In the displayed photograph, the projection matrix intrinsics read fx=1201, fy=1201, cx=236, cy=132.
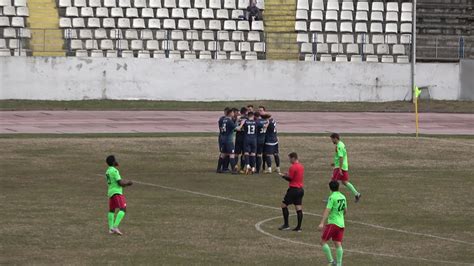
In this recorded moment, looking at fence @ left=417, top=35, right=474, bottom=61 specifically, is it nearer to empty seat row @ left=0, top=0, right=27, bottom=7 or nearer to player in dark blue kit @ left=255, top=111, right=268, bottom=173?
empty seat row @ left=0, top=0, right=27, bottom=7

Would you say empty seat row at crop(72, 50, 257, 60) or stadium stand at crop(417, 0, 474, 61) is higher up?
stadium stand at crop(417, 0, 474, 61)

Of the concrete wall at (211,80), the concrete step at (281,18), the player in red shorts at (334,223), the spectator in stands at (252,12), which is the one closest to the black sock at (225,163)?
the player in red shorts at (334,223)

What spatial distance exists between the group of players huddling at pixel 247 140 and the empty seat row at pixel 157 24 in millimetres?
25551

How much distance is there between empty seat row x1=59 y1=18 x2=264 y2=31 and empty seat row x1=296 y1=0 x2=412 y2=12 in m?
3.39

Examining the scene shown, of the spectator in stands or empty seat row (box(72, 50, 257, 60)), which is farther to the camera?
the spectator in stands

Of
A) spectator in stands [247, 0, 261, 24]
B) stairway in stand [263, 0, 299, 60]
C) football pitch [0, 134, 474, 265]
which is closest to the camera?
football pitch [0, 134, 474, 265]

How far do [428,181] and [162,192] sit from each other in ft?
30.0

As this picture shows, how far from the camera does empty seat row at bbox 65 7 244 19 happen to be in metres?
64.8

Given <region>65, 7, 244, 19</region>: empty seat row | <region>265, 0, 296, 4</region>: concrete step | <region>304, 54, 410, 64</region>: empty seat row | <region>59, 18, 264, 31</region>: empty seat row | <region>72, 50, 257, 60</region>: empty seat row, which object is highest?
<region>265, 0, 296, 4</region>: concrete step

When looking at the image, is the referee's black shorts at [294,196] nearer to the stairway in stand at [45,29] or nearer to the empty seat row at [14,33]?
the stairway in stand at [45,29]

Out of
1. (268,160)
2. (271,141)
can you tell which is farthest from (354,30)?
(271,141)

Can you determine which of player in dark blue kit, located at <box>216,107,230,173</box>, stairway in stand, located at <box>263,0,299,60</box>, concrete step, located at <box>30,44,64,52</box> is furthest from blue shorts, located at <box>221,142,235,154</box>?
stairway in stand, located at <box>263,0,299,60</box>

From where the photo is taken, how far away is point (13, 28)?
204 ft

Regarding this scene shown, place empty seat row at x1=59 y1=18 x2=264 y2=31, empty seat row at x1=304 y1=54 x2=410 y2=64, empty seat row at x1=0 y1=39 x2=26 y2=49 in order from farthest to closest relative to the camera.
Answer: empty seat row at x1=304 y1=54 x2=410 y2=64 < empty seat row at x1=59 y1=18 x2=264 y2=31 < empty seat row at x1=0 y1=39 x2=26 y2=49
